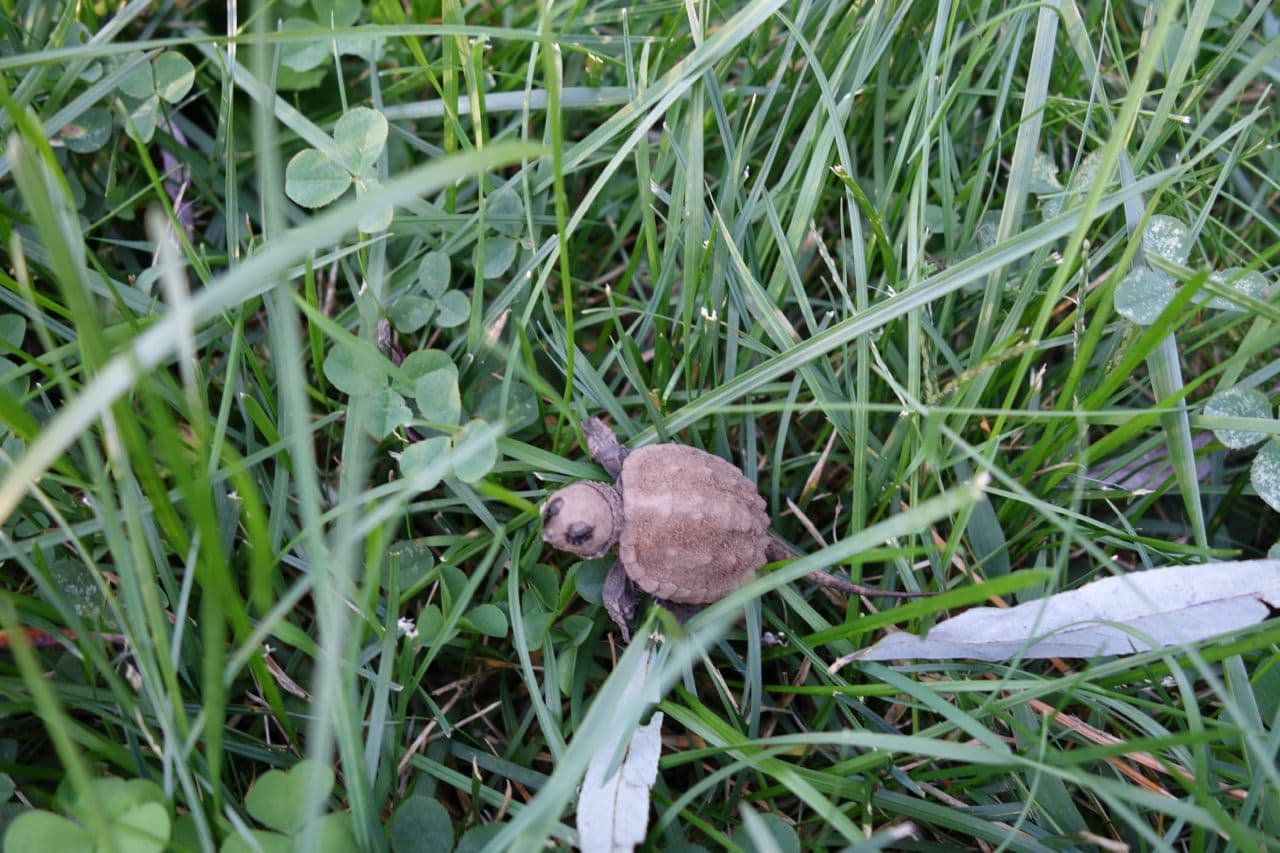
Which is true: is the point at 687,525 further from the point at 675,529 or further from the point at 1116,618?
the point at 1116,618

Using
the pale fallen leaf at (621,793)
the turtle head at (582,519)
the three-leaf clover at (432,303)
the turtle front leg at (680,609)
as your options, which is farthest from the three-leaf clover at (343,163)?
the pale fallen leaf at (621,793)

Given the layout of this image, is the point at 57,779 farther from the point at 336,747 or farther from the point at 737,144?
the point at 737,144

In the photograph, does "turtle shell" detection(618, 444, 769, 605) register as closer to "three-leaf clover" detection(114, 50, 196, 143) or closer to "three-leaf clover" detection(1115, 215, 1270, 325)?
"three-leaf clover" detection(1115, 215, 1270, 325)

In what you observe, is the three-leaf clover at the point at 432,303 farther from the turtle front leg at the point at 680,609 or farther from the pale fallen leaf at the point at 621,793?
the pale fallen leaf at the point at 621,793

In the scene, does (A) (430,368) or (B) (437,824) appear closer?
(B) (437,824)

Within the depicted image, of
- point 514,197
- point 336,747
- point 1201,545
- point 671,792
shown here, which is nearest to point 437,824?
point 336,747

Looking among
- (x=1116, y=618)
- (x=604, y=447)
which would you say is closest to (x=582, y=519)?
(x=604, y=447)
